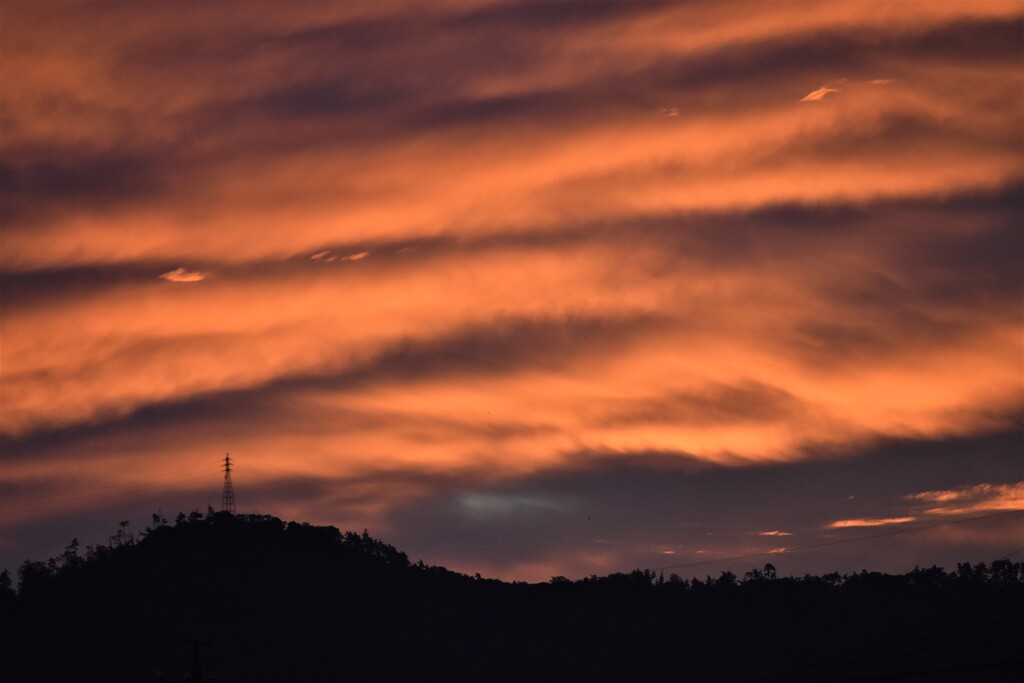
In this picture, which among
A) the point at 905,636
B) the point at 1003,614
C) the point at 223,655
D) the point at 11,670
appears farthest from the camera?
the point at 1003,614

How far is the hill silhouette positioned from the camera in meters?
162

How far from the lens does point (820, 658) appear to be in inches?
6713

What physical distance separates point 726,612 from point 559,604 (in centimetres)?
2178

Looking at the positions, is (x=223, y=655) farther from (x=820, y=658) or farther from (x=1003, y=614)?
(x=1003, y=614)

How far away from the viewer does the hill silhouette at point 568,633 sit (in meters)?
162

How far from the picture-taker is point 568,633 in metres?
172

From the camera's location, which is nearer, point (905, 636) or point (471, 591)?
point (905, 636)

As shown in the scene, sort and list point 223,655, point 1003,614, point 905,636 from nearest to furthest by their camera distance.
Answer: point 223,655 < point 905,636 < point 1003,614

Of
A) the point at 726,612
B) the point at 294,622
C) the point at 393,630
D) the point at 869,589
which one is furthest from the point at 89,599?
the point at 869,589

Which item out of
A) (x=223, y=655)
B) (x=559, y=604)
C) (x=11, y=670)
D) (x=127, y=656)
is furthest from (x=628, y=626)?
(x=11, y=670)

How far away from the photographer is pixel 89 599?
19062cm

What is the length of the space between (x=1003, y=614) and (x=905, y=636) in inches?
869

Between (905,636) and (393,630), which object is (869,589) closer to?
Answer: (905,636)

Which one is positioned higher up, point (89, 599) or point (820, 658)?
point (89, 599)
